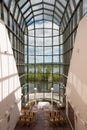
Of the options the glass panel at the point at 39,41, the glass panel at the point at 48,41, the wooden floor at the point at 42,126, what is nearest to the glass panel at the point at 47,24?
the glass panel at the point at 48,41

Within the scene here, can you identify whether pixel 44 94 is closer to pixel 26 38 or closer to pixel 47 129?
pixel 26 38

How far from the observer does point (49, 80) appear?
20.2m

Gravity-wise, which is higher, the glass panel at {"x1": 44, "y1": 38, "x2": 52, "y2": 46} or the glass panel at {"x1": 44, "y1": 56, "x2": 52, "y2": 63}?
the glass panel at {"x1": 44, "y1": 38, "x2": 52, "y2": 46}

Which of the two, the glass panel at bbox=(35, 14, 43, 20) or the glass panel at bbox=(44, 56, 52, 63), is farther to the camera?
the glass panel at bbox=(44, 56, 52, 63)

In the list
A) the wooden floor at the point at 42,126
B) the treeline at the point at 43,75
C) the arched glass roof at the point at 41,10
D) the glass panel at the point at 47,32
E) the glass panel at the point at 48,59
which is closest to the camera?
the wooden floor at the point at 42,126

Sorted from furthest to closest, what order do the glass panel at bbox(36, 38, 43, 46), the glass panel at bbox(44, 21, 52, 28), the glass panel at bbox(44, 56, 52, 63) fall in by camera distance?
the glass panel at bbox(36, 38, 43, 46) < the glass panel at bbox(44, 56, 52, 63) < the glass panel at bbox(44, 21, 52, 28)

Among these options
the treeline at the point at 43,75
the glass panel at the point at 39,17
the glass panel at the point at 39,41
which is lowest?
the treeline at the point at 43,75

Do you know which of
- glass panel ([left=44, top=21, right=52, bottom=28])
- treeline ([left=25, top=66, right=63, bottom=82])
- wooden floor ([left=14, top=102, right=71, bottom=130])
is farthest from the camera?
glass panel ([left=44, top=21, right=52, bottom=28])

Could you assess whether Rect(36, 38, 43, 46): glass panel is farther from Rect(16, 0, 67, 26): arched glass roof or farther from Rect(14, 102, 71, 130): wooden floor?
Rect(14, 102, 71, 130): wooden floor

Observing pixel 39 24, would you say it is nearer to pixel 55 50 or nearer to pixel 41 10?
pixel 41 10

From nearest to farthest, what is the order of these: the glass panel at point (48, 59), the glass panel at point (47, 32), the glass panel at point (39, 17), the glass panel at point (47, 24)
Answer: the glass panel at point (39, 17), the glass panel at point (47, 24), the glass panel at point (47, 32), the glass panel at point (48, 59)

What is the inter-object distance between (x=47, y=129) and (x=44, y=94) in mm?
8729

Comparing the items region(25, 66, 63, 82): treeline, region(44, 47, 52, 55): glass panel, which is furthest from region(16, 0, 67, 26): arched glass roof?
region(25, 66, 63, 82): treeline

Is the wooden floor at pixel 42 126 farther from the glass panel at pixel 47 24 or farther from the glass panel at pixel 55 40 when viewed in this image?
the glass panel at pixel 47 24
